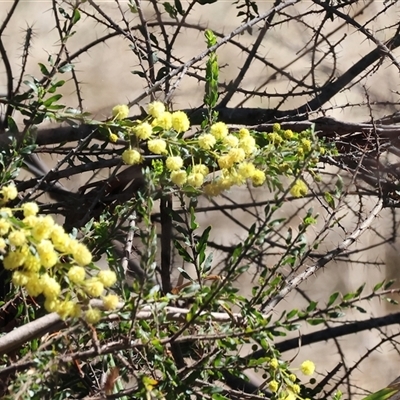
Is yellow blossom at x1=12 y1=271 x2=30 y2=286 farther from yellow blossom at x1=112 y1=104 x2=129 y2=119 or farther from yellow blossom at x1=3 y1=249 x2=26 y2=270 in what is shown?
yellow blossom at x1=112 y1=104 x2=129 y2=119

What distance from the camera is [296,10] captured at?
1.64m

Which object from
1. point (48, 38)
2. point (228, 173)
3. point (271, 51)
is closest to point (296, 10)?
point (271, 51)

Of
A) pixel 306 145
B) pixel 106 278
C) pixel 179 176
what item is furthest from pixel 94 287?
pixel 306 145

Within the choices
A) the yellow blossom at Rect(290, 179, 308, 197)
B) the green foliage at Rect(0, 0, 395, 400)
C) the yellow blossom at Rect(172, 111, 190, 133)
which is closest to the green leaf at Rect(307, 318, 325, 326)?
the green foliage at Rect(0, 0, 395, 400)

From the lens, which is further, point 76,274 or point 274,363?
point 274,363

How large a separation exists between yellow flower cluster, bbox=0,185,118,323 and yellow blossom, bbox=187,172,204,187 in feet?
0.52

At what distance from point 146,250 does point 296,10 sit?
1.30m

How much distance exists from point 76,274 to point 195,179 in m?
0.18

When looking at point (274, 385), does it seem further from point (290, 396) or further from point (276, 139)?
point (276, 139)

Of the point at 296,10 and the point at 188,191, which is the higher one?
the point at 296,10

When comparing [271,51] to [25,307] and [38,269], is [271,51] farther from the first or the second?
[38,269]

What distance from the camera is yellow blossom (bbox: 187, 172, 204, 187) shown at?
0.62 m

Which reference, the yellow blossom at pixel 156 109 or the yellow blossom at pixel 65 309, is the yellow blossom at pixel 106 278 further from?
the yellow blossom at pixel 156 109

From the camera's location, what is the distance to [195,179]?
618mm
